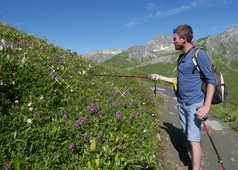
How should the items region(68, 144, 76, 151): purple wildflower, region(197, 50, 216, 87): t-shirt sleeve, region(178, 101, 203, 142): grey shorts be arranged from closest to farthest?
region(68, 144, 76, 151): purple wildflower, region(197, 50, 216, 87): t-shirt sleeve, region(178, 101, 203, 142): grey shorts

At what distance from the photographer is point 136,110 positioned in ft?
21.9

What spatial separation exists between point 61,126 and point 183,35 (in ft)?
10.1

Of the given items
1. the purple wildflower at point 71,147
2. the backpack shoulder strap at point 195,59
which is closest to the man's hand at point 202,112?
the backpack shoulder strap at point 195,59

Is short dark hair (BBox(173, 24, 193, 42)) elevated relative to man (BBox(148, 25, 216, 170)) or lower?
elevated

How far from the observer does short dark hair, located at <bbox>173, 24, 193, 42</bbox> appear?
4.49 meters

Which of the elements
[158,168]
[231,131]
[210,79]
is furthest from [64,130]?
[231,131]

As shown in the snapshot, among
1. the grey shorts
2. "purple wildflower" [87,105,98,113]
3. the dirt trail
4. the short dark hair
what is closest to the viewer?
the short dark hair

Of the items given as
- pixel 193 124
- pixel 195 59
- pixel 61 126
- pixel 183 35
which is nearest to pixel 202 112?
pixel 193 124

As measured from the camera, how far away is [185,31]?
4.48 m

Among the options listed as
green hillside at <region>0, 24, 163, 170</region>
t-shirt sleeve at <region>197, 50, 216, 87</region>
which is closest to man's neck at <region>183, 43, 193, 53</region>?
t-shirt sleeve at <region>197, 50, 216, 87</region>

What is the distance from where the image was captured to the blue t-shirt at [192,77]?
420cm

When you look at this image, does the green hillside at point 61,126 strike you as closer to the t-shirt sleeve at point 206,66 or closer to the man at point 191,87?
the man at point 191,87

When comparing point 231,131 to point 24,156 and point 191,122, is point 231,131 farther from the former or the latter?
point 24,156

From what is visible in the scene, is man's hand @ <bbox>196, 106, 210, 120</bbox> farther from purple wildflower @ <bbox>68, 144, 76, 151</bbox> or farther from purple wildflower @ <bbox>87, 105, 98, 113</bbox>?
purple wildflower @ <bbox>68, 144, 76, 151</bbox>
